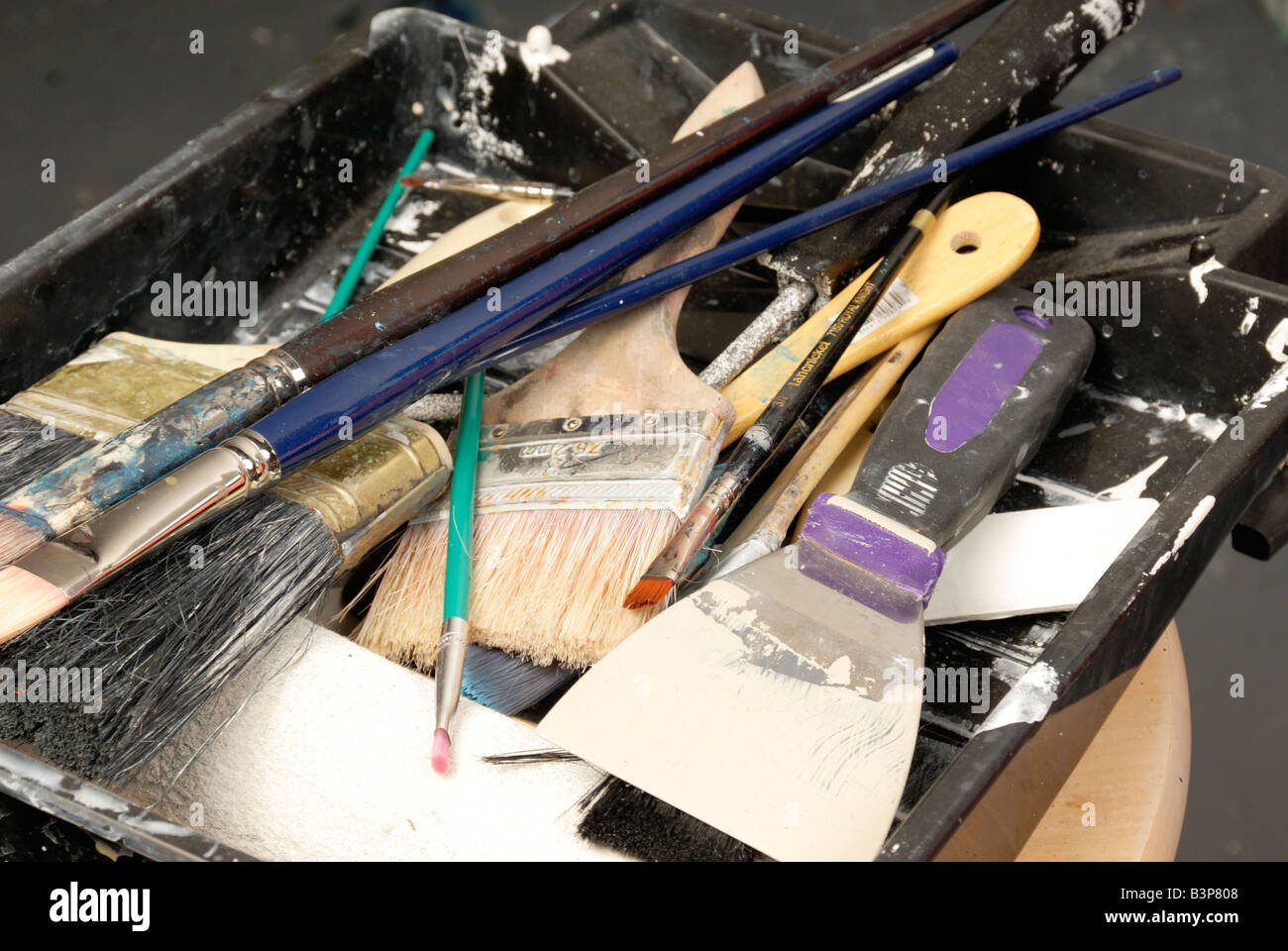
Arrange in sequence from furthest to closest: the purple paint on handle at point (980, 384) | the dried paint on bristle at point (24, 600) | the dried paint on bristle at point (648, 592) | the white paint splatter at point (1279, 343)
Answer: the white paint splatter at point (1279, 343)
the purple paint on handle at point (980, 384)
the dried paint on bristle at point (648, 592)
the dried paint on bristle at point (24, 600)

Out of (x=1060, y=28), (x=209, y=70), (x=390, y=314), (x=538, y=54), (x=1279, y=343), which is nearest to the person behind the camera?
(x=390, y=314)

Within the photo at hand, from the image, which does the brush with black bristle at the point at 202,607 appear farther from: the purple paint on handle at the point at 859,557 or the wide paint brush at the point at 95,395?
the purple paint on handle at the point at 859,557

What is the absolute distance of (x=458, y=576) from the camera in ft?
3.41

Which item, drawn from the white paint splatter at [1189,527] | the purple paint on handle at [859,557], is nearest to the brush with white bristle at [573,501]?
the purple paint on handle at [859,557]

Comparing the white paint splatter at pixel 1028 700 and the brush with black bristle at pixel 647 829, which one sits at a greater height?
the white paint splatter at pixel 1028 700

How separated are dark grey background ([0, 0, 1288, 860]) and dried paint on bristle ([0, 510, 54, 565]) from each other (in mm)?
1830

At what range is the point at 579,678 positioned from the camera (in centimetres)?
97

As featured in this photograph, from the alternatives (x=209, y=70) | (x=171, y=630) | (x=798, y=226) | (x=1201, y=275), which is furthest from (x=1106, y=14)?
(x=209, y=70)

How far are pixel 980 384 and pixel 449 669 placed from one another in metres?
0.50

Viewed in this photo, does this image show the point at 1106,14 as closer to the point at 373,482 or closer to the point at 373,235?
the point at 373,235

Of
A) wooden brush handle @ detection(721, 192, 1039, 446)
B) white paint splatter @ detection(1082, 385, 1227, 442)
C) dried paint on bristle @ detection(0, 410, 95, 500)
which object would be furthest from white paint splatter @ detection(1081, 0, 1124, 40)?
dried paint on bristle @ detection(0, 410, 95, 500)

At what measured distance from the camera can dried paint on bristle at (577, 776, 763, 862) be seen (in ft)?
3.00

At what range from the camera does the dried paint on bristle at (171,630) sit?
887 mm

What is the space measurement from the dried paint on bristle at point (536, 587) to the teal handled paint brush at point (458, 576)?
0.06 ft
